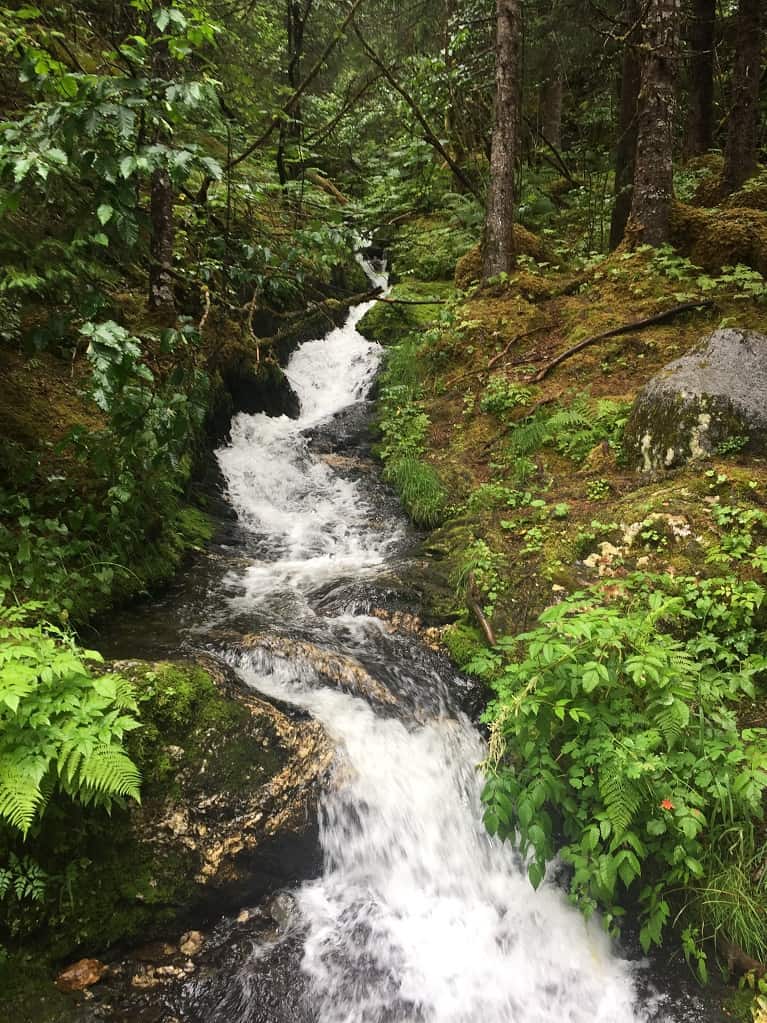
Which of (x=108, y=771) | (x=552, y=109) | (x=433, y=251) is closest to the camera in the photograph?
(x=108, y=771)

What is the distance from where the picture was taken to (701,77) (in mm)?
11977

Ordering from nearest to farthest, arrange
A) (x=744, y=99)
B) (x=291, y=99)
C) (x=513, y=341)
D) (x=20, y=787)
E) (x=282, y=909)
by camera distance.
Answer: (x=20, y=787) → (x=282, y=909) → (x=291, y=99) → (x=513, y=341) → (x=744, y=99)

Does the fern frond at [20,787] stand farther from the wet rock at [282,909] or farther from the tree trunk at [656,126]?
the tree trunk at [656,126]

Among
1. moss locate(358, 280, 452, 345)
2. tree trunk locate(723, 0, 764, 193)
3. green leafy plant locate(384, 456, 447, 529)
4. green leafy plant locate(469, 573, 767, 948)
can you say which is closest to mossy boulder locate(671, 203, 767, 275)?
tree trunk locate(723, 0, 764, 193)

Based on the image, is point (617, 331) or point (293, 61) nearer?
point (617, 331)

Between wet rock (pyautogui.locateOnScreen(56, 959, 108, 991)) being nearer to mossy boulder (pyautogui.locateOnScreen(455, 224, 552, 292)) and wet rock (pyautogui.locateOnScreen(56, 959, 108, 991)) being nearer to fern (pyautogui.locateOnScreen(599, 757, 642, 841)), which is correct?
fern (pyautogui.locateOnScreen(599, 757, 642, 841))

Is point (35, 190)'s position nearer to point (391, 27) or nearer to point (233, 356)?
point (233, 356)

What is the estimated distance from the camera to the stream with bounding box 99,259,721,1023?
10.5ft

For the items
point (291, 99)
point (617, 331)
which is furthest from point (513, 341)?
point (291, 99)

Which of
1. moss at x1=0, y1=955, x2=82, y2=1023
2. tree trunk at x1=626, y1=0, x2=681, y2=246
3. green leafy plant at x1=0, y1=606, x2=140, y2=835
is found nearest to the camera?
green leafy plant at x1=0, y1=606, x2=140, y2=835

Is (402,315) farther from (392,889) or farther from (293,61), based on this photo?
(392,889)

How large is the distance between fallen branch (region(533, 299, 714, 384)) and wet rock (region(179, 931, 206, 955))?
6.90 metres

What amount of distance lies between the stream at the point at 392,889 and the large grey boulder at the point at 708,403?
3.00 m

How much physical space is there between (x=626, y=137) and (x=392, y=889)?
1164cm
